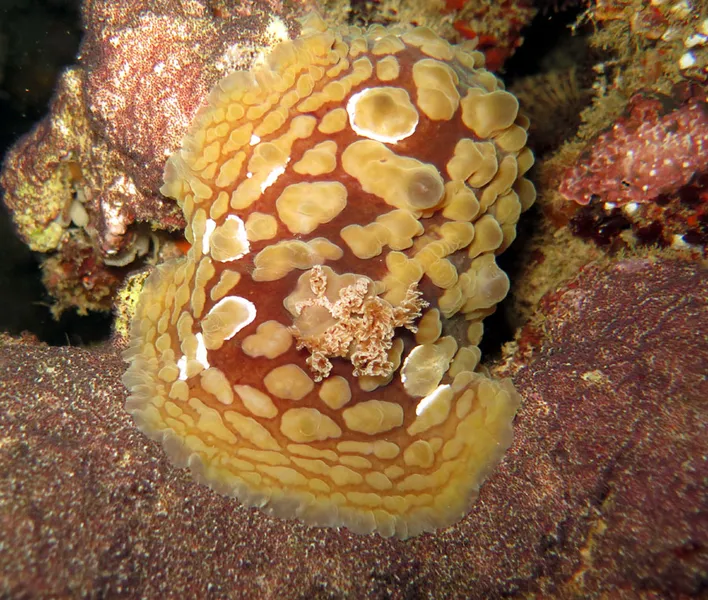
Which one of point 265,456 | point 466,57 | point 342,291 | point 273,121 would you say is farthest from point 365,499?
point 466,57

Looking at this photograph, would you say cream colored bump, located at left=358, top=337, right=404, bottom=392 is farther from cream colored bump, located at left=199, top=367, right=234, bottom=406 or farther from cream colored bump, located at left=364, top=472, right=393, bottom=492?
cream colored bump, located at left=199, top=367, right=234, bottom=406

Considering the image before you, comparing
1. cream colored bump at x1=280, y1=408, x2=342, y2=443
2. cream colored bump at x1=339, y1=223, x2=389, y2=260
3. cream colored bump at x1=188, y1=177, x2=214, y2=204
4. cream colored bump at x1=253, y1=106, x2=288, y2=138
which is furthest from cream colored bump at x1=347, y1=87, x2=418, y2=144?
cream colored bump at x1=280, y1=408, x2=342, y2=443

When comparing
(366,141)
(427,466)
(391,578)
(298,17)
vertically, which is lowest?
(391,578)

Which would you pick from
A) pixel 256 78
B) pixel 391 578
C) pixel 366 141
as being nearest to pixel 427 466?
pixel 391 578

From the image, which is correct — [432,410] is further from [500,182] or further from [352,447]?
[500,182]

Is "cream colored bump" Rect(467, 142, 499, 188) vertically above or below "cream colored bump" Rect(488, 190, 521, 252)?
above

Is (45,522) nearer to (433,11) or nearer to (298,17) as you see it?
(298,17)
